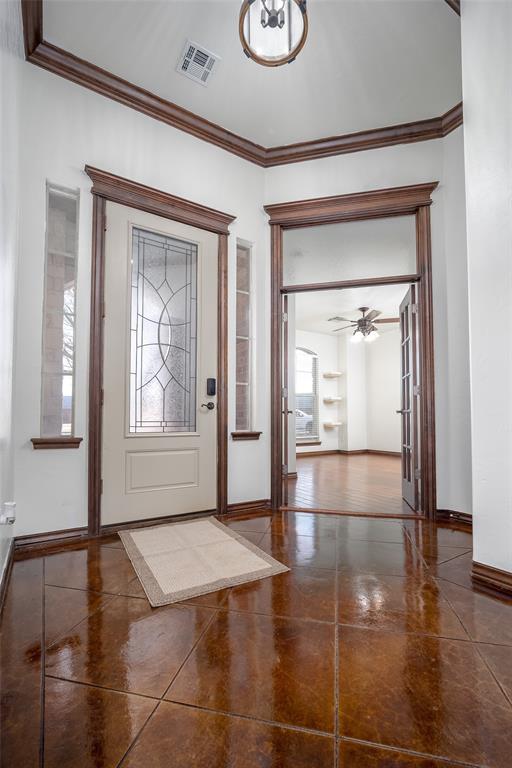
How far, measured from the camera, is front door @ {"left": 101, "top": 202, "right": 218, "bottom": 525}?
9.51 feet

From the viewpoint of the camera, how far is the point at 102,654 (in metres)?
1.39

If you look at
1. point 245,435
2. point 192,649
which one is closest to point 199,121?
point 245,435

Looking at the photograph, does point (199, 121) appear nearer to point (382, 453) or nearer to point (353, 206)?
point (353, 206)

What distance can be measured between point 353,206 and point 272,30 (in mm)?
1502

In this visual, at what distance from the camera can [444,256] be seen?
131 inches

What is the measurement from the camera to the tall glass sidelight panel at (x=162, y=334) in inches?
120

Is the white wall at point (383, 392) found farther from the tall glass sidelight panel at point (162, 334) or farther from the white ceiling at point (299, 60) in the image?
the tall glass sidelight panel at point (162, 334)

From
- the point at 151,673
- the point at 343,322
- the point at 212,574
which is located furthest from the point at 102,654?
the point at 343,322

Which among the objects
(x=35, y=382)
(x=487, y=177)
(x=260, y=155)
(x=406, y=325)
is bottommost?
(x=35, y=382)

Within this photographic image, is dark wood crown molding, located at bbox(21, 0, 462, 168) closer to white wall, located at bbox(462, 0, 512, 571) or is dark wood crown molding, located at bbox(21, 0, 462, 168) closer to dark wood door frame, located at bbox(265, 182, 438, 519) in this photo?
dark wood door frame, located at bbox(265, 182, 438, 519)

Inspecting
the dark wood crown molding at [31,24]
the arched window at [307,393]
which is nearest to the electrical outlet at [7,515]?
the dark wood crown molding at [31,24]

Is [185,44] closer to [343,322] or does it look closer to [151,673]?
[151,673]

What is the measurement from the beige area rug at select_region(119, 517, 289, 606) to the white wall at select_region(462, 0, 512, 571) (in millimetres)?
1094

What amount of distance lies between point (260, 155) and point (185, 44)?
3.72 ft
